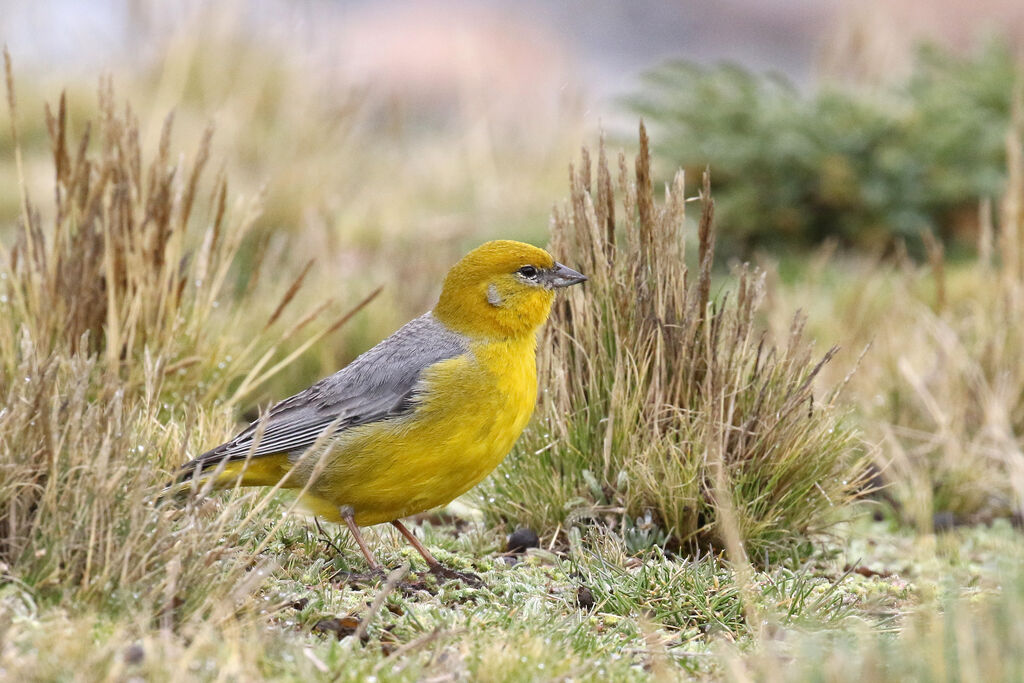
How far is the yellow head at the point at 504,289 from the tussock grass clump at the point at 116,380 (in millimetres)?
1054

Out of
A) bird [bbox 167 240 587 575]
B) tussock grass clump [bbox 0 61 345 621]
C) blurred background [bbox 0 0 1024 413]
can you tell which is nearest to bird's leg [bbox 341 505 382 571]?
bird [bbox 167 240 587 575]

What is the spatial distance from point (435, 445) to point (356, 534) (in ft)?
1.47

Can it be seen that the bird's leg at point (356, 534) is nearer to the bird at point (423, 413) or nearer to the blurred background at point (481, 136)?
the bird at point (423, 413)

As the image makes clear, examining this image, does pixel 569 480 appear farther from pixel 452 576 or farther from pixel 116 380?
pixel 116 380

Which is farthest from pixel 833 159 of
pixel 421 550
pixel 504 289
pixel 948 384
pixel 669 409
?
pixel 421 550

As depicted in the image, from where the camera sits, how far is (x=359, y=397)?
483cm

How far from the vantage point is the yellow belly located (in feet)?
14.9

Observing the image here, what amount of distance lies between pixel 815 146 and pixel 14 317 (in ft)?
20.3

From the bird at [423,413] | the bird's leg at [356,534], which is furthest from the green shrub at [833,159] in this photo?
the bird's leg at [356,534]

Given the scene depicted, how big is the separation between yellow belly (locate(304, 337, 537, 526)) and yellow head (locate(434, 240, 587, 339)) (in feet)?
0.54

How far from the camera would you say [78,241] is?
18.6 ft

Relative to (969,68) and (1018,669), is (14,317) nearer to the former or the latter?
(1018,669)

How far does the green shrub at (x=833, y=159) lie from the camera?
9.60 meters

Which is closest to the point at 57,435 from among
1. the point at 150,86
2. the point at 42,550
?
the point at 42,550
